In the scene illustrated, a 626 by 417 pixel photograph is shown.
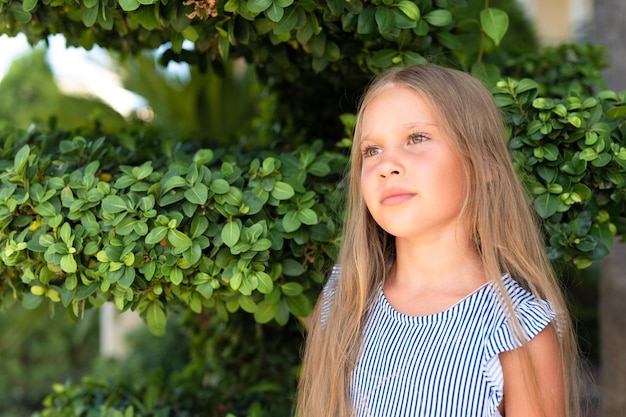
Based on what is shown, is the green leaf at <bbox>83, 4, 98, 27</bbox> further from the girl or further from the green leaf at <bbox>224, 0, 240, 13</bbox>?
the girl

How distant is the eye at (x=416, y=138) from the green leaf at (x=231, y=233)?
1.50ft

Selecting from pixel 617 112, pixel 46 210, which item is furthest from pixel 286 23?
pixel 617 112

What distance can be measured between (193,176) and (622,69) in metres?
2.37

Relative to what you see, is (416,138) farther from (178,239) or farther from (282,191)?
(178,239)

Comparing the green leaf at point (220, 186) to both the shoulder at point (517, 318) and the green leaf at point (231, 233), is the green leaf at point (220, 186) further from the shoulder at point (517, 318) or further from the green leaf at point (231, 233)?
the shoulder at point (517, 318)

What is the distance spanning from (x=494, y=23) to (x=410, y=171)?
61cm

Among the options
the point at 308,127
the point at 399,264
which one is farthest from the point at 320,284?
the point at 308,127

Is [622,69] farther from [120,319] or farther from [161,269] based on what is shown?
[120,319]

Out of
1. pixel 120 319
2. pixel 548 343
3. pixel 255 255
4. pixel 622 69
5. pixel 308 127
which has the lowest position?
pixel 120 319

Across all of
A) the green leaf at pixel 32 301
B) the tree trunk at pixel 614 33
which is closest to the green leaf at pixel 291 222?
the green leaf at pixel 32 301

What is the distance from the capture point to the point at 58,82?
6035 mm

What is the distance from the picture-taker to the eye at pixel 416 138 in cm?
164

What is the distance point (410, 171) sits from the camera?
5.21ft

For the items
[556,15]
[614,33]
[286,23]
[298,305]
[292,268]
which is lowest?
[556,15]
